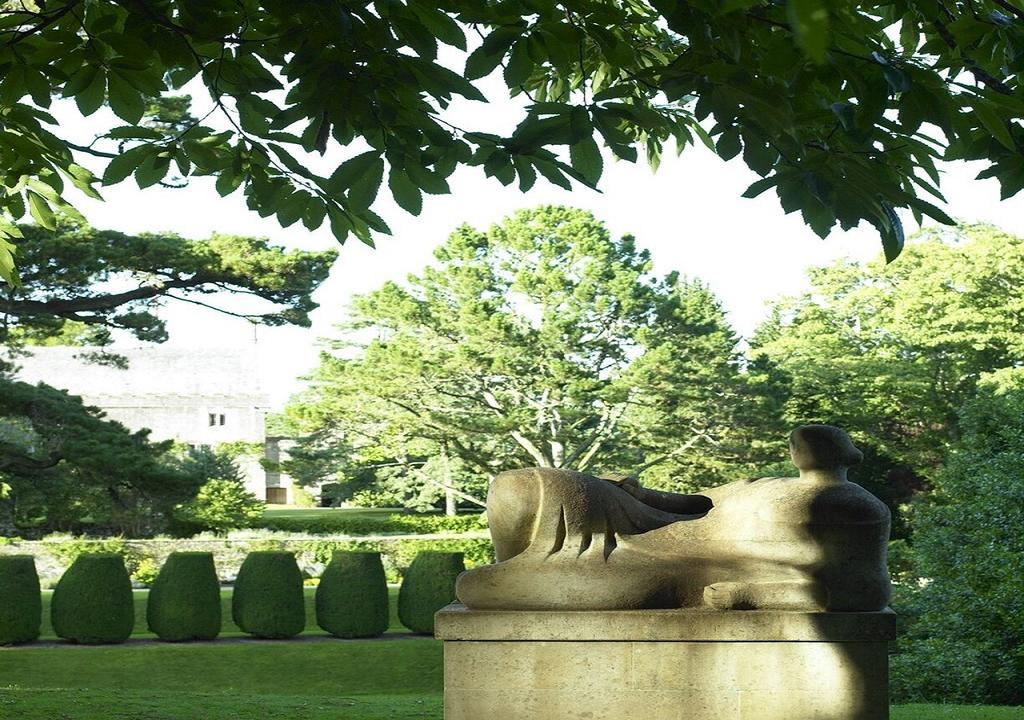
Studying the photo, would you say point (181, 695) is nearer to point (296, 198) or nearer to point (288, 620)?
point (288, 620)

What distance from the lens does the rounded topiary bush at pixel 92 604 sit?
1603 cm

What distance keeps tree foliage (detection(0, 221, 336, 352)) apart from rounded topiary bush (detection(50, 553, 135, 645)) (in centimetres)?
390

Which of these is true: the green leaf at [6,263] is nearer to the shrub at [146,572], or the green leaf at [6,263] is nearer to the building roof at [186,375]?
the shrub at [146,572]

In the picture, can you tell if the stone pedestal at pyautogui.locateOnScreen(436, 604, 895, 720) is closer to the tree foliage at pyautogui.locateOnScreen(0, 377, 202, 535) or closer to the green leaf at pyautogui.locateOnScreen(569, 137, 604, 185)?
the green leaf at pyautogui.locateOnScreen(569, 137, 604, 185)

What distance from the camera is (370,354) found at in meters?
30.4

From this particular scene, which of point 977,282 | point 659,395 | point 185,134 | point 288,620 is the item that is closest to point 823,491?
point 185,134

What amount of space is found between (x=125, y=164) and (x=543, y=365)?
1039 inches

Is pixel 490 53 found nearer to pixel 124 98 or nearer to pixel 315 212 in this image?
pixel 315 212

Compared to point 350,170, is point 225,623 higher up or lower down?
lower down

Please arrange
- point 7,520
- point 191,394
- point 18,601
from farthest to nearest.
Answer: point 191,394
point 7,520
point 18,601

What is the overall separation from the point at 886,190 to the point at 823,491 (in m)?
1.81

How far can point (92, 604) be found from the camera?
631 inches

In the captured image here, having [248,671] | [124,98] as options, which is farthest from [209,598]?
[124,98]

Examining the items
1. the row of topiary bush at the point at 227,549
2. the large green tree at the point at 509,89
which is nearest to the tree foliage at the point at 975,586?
the large green tree at the point at 509,89
